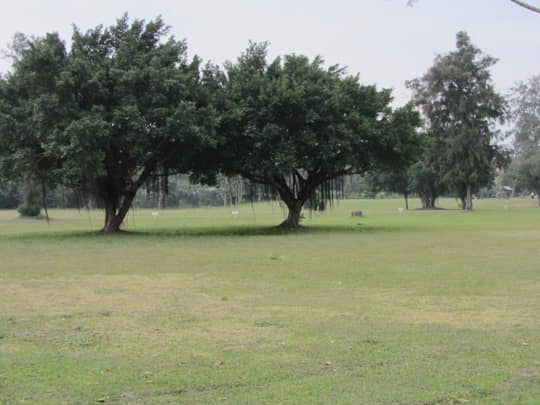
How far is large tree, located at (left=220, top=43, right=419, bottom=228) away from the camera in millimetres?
29875

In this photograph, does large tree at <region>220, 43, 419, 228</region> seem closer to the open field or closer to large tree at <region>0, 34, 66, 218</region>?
large tree at <region>0, 34, 66, 218</region>

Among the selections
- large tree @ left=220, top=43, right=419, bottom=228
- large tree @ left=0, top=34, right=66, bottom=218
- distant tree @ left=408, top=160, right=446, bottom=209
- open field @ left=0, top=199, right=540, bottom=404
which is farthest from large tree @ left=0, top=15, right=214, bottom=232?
distant tree @ left=408, top=160, right=446, bottom=209

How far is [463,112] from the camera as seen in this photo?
199 feet

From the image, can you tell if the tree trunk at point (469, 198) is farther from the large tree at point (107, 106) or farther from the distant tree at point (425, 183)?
the large tree at point (107, 106)

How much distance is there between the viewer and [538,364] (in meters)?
6.66

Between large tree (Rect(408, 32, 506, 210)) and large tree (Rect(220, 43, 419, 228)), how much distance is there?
95.3 feet

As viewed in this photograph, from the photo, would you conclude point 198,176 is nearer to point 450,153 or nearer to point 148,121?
point 148,121

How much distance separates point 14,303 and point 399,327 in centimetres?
643

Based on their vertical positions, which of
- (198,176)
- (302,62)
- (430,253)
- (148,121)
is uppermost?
(302,62)

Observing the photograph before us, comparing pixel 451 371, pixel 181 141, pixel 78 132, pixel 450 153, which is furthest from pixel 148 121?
pixel 450 153

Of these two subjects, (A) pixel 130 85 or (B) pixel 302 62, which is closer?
(A) pixel 130 85

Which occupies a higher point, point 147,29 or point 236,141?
point 147,29

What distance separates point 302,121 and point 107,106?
353 inches

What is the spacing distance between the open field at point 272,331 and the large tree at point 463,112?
44.7m
